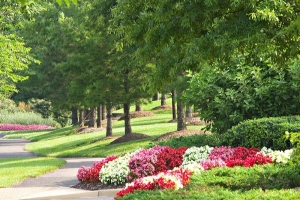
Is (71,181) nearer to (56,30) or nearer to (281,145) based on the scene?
(281,145)

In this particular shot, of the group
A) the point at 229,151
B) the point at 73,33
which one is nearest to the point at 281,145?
the point at 229,151

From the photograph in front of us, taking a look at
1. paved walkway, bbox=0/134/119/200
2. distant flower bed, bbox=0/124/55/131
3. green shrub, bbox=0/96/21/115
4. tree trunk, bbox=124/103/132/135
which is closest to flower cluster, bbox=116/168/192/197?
paved walkway, bbox=0/134/119/200

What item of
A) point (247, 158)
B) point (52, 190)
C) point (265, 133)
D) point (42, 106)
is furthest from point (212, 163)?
point (42, 106)

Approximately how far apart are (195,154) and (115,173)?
205 centimetres

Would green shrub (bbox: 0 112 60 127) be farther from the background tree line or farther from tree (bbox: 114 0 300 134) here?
tree (bbox: 114 0 300 134)

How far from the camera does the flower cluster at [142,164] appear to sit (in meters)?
16.0

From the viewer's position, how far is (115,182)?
1585 cm

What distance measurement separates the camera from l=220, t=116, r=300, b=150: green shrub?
1551 centimetres

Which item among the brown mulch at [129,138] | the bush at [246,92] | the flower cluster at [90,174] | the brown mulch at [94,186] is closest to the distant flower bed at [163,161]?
the flower cluster at [90,174]

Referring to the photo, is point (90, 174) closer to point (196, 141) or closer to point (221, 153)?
point (196, 141)

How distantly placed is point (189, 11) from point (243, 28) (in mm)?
1008

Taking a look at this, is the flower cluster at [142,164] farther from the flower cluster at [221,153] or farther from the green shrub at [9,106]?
the green shrub at [9,106]

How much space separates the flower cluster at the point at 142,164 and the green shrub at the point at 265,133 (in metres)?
2.03

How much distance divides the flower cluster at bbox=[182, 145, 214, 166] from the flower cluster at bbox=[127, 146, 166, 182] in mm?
782
